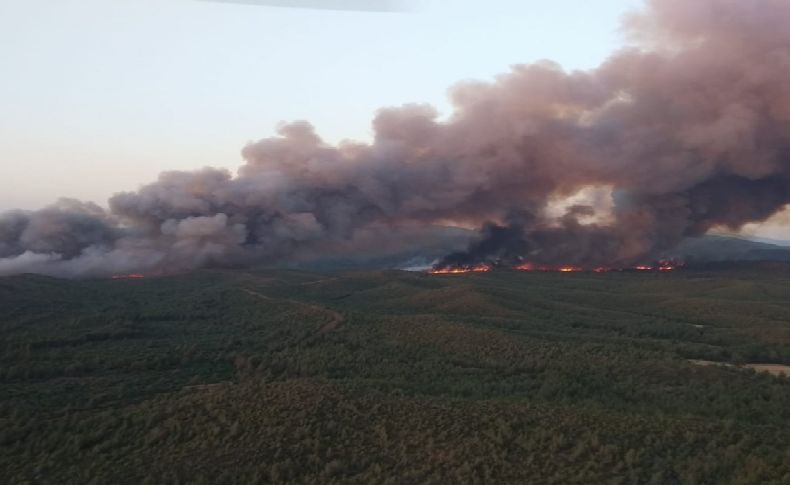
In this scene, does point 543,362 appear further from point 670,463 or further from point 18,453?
point 18,453

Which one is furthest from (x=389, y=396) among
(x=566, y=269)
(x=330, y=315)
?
(x=566, y=269)

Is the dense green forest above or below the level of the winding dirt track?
below

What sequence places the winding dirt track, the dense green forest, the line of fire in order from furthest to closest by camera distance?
the line of fire < the winding dirt track < the dense green forest

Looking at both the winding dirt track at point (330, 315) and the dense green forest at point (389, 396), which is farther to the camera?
the winding dirt track at point (330, 315)

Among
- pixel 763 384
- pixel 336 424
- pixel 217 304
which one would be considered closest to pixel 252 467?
pixel 336 424

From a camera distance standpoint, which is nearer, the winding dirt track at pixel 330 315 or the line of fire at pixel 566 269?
the winding dirt track at pixel 330 315

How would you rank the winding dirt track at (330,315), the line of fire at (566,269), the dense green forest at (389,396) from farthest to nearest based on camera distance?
the line of fire at (566,269), the winding dirt track at (330,315), the dense green forest at (389,396)

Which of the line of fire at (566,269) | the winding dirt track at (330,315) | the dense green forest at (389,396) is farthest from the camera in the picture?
the line of fire at (566,269)

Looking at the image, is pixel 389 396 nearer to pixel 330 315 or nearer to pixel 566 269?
pixel 330 315

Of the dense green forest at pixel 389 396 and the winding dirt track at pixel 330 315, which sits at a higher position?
the winding dirt track at pixel 330 315
